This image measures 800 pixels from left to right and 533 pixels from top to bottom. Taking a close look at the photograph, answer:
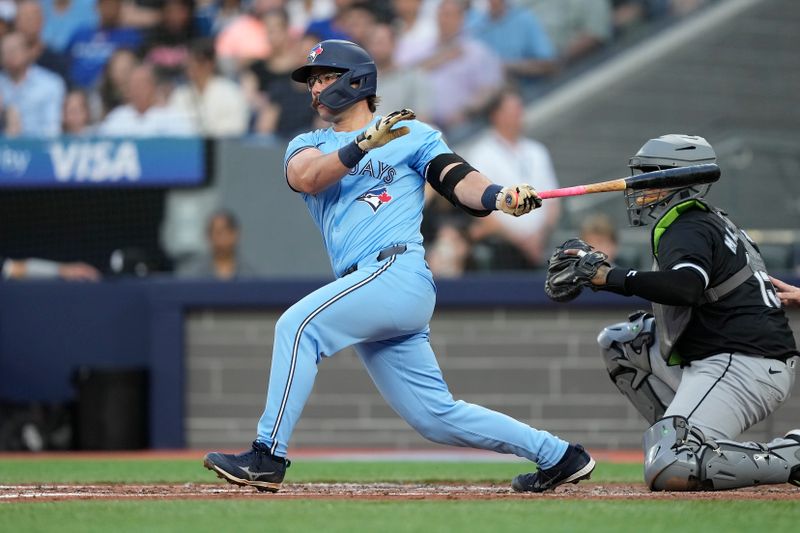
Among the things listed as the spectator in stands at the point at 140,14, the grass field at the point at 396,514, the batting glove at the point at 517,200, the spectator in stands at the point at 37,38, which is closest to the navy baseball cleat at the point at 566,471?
the grass field at the point at 396,514

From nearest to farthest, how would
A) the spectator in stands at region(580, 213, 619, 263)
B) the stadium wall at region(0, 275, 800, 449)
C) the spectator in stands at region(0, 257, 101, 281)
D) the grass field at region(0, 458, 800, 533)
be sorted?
the grass field at region(0, 458, 800, 533)
the stadium wall at region(0, 275, 800, 449)
the spectator in stands at region(580, 213, 619, 263)
the spectator in stands at region(0, 257, 101, 281)

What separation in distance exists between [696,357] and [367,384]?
15.1 ft

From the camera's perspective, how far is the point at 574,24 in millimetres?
10953

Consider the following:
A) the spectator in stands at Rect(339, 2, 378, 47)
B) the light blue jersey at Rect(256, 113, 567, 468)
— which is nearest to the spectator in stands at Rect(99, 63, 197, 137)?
the spectator in stands at Rect(339, 2, 378, 47)

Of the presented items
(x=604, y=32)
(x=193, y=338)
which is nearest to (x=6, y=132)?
(x=193, y=338)

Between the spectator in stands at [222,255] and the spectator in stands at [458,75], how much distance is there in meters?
1.92

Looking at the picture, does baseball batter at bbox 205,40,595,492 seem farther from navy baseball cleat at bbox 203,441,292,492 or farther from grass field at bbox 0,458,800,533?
grass field at bbox 0,458,800,533

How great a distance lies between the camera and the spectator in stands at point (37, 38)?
11.2m

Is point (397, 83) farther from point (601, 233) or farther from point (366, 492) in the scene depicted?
point (366, 492)

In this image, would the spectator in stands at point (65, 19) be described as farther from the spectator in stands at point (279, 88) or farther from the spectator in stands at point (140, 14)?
the spectator in stands at point (279, 88)

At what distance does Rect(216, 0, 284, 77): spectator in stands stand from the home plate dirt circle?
6.25 m

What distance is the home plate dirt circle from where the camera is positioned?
461 cm

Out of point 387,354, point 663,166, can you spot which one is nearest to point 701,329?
point 663,166

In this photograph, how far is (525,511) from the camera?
13.4 feet
